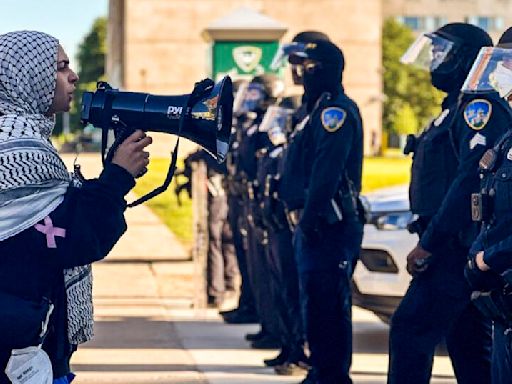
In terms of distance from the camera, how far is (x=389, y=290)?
30.9 feet

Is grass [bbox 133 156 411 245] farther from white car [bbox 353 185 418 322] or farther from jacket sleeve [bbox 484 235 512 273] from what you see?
jacket sleeve [bbox 484 235 512 273]

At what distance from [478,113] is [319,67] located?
181 centimetres

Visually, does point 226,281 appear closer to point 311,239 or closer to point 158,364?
point 158,364

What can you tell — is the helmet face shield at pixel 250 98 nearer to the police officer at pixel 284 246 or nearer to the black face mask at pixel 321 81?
the police officer at pixel 284 246

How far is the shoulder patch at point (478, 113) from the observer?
6047 mm

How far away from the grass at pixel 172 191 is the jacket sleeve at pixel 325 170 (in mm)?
9370

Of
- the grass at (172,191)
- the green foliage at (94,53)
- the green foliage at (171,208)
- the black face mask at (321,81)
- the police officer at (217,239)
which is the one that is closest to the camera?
the black face mask at (321,81)

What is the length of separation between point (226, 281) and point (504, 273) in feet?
24.9

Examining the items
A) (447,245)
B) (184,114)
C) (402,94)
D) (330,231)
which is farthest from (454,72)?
(402,94)

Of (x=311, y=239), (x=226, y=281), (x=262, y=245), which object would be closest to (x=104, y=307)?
(x=226, y=281)

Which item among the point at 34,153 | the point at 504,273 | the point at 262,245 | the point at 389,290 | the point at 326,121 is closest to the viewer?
the point at 34,153

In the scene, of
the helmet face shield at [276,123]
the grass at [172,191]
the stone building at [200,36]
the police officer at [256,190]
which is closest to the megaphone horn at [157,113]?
the helmet face shield at [276,123]

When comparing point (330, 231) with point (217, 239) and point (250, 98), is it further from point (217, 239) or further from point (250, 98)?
point (217, 239)

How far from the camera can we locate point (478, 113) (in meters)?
6.07
